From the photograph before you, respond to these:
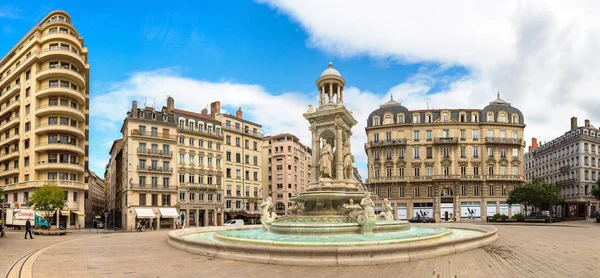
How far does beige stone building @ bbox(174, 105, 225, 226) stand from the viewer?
204 ft

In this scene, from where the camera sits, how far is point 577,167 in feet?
253

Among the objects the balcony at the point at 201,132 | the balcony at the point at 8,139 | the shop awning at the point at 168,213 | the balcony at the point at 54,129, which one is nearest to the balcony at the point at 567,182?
the balcony at the point at 201,132

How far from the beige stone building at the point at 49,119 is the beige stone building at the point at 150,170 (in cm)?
571

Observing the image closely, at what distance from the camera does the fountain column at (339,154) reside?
2327 cm

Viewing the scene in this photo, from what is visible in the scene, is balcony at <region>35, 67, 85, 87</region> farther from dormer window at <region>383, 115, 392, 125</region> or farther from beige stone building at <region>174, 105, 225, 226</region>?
dormer window at <region>383, 115, 392, 125</region>

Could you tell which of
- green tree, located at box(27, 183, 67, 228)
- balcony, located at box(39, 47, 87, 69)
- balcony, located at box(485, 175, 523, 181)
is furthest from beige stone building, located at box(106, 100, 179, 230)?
balcony, located at box(485, 175, 523, 181)

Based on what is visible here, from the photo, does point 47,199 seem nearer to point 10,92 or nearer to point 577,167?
point 10,92

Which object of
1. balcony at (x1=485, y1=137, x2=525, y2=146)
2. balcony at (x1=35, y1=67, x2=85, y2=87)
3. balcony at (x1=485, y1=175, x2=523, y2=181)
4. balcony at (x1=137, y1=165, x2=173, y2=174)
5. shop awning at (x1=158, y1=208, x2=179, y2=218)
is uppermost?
balcony at (x1=35, y1=67, x2=85, y2=87)

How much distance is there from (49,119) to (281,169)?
152 ft

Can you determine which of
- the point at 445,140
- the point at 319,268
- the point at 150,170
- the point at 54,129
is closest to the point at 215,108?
the point at 150,170

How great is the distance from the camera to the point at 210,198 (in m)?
65.2

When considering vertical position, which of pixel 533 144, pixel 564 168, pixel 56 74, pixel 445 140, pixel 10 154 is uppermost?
pixel 56 74

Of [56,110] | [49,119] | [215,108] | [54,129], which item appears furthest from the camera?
[215,108]

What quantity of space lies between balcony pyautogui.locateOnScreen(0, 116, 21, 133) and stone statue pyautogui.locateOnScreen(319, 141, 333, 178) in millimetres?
50558
